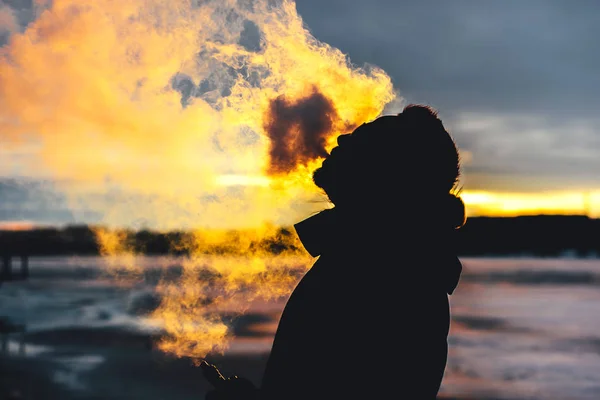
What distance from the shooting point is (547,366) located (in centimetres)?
1462

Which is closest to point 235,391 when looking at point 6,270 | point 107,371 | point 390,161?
point 390,161

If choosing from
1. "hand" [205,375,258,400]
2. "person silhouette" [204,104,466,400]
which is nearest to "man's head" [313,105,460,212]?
"person silhouette" [204,104,466,400]

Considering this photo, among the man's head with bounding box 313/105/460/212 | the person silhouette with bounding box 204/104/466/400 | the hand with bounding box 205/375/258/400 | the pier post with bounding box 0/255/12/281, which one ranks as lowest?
the pier post with bounding box 0/255/12/281

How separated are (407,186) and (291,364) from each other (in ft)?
2.23

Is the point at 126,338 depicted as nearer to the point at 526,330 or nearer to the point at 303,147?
the point at 526,330

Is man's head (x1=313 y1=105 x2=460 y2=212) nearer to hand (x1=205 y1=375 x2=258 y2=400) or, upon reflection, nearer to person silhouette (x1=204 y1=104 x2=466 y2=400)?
person silhouette (x1=204 y1=104 x2=466 y2=400)

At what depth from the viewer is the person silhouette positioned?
7.38 feet

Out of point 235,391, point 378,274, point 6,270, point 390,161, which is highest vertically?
point 390,161

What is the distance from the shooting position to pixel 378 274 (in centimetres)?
229

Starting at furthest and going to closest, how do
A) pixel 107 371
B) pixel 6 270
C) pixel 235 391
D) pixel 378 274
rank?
pixel 6 270 → pixel 107 371 → pixel 235 391 → pixel 378 274

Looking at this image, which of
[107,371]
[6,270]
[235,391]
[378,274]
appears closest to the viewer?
[378,274]

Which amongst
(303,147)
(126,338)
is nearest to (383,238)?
(303,147)

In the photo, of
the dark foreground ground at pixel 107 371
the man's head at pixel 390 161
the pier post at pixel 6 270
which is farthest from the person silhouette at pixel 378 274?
the pier post at pixel 6 270

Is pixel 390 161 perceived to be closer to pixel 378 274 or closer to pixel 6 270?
pixel 378 274
